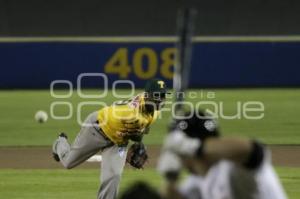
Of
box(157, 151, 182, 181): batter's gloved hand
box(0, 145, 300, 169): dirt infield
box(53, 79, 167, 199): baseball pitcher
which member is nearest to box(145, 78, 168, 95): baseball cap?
box(53, 79, 167, 199): baseball pitcher

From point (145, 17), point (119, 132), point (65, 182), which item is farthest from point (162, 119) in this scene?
point (145, 17)

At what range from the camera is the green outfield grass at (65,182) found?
10.8 m

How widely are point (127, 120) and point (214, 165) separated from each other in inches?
196

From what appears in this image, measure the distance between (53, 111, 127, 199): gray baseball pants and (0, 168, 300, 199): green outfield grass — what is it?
1.75ft

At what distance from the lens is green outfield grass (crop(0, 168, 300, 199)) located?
35.4ft

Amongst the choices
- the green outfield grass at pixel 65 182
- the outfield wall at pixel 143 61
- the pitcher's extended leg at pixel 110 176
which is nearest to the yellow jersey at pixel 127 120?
the pitcher's extended leg at pixel 110 176

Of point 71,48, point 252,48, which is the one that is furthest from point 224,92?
point 71,48

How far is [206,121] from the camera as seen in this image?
5.33 metres

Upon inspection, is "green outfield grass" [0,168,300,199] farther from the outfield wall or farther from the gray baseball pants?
the outfield wall

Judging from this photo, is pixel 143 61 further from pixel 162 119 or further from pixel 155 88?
pixel 155 88

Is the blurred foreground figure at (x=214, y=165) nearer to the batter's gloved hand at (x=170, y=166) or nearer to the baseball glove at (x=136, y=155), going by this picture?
the batter's gloved hand at (x=170, y=166)

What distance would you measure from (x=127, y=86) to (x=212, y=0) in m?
9.21

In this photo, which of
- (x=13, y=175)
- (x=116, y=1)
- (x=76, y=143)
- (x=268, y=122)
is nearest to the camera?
(x=76, y=143)

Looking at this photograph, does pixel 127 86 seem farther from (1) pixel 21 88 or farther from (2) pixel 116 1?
(2) pixel 116 1
